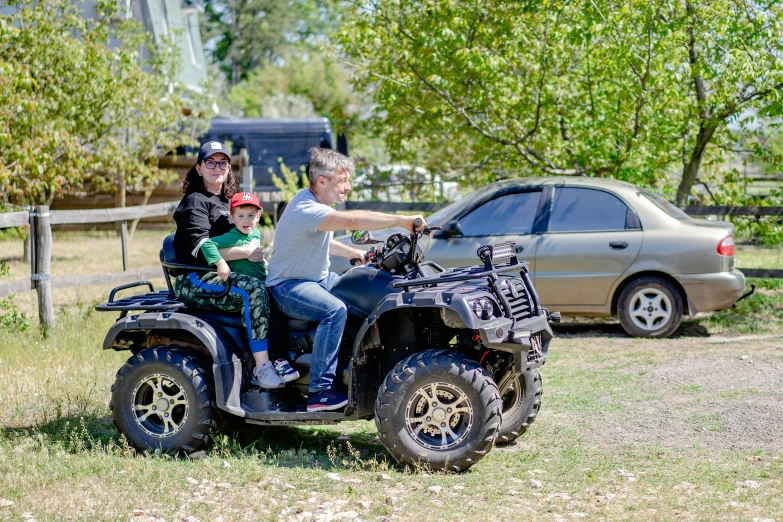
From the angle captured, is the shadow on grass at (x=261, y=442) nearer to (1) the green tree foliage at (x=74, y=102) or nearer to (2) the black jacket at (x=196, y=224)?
(2) the black jacket at (x=196, y=224)

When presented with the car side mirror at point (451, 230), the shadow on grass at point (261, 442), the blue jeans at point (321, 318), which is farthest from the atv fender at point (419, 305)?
the car side mirror at point (451, 230)

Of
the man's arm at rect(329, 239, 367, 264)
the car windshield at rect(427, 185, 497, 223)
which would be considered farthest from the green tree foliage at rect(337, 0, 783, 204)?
the man's arm at rect(329, 239, 367, 264)

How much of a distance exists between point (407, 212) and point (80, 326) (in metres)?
5.41

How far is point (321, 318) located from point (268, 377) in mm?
510

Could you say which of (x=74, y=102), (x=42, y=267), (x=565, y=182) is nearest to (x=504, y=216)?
(x=565, y=182)

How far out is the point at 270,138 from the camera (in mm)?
24281

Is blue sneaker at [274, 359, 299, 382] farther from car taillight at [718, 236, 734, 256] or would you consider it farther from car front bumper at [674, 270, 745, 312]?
car taillight at [718, 236, 734, 256]

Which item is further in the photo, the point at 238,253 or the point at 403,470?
the point at 238,253

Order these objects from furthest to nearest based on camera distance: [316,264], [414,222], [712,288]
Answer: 1. [712,288]
2. [316,264]
3. [414,222]

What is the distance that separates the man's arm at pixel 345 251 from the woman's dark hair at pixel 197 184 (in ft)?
2.44

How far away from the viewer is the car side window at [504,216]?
10586 millimetres

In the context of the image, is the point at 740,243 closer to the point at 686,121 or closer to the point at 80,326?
the point at 686,121

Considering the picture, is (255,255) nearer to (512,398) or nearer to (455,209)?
(512,398)

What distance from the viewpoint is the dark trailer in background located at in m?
24.1
